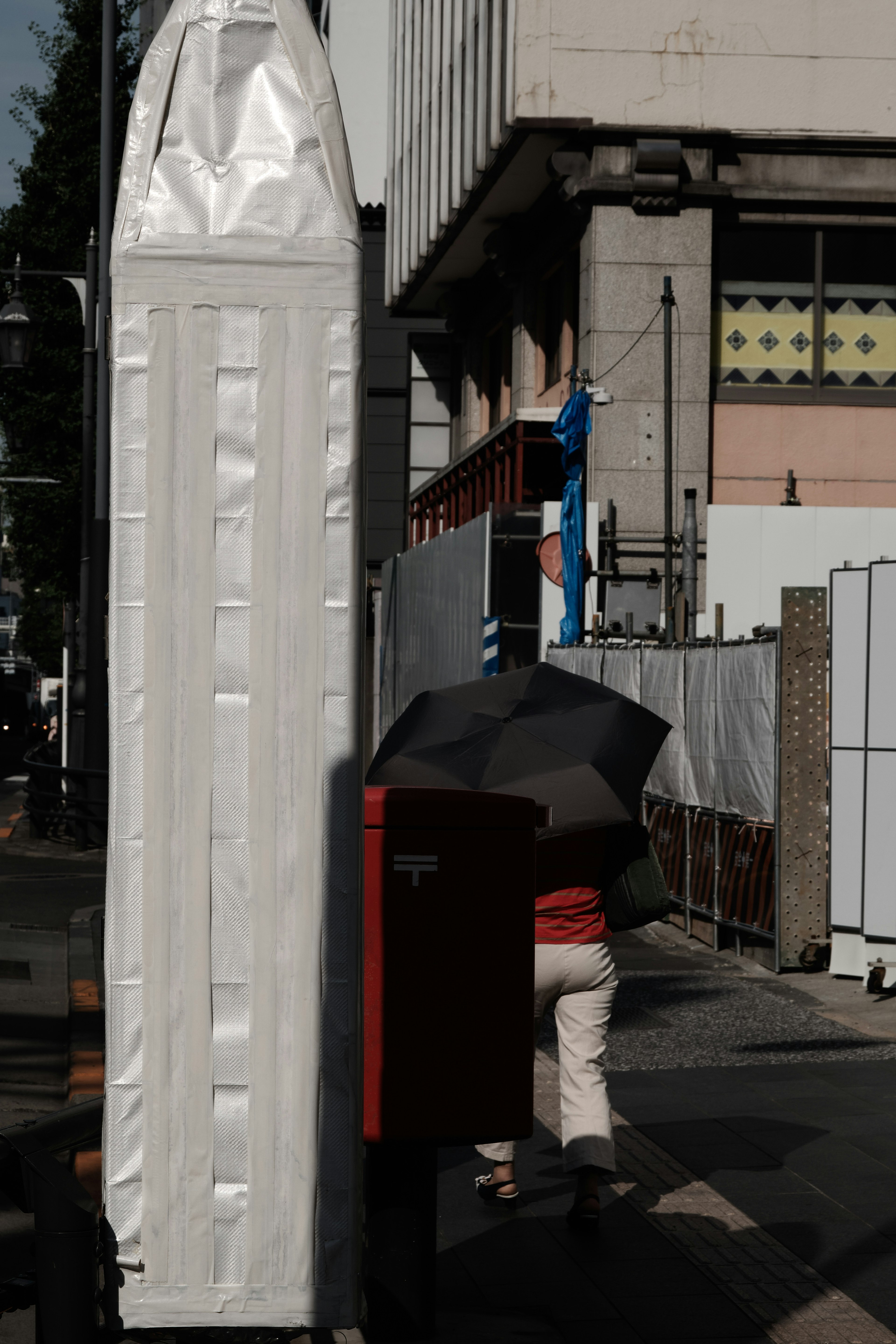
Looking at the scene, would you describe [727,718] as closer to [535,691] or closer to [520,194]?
[535,691]

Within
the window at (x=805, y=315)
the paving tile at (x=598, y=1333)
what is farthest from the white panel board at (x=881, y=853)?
the window at (x=805, y=315)

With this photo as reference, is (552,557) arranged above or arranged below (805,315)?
below

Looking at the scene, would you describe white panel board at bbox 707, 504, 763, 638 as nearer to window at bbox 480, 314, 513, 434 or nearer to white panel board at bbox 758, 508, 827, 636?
white panel board at bbox 758, 508, 827, 636

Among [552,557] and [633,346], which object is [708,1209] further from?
[633,346]

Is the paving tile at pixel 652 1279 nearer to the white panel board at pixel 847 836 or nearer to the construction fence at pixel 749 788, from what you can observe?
the white panel board at pixel 847 836

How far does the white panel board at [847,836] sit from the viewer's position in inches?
429

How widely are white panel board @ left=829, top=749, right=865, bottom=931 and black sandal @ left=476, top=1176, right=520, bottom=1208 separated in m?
5.50

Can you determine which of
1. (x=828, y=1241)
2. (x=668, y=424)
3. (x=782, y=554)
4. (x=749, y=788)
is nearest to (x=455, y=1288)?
(x=828, y=1241)

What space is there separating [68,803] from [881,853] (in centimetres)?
1147

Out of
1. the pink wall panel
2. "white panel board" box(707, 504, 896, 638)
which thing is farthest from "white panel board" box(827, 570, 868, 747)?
the pink wall panel

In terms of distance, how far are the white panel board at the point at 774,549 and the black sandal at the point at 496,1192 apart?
→ 552 inches

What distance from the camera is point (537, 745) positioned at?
5871 millimetres

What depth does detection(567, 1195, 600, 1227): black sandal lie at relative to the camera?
5664 mm

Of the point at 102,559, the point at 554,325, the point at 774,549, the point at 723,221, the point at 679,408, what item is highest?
the point at 723,221
